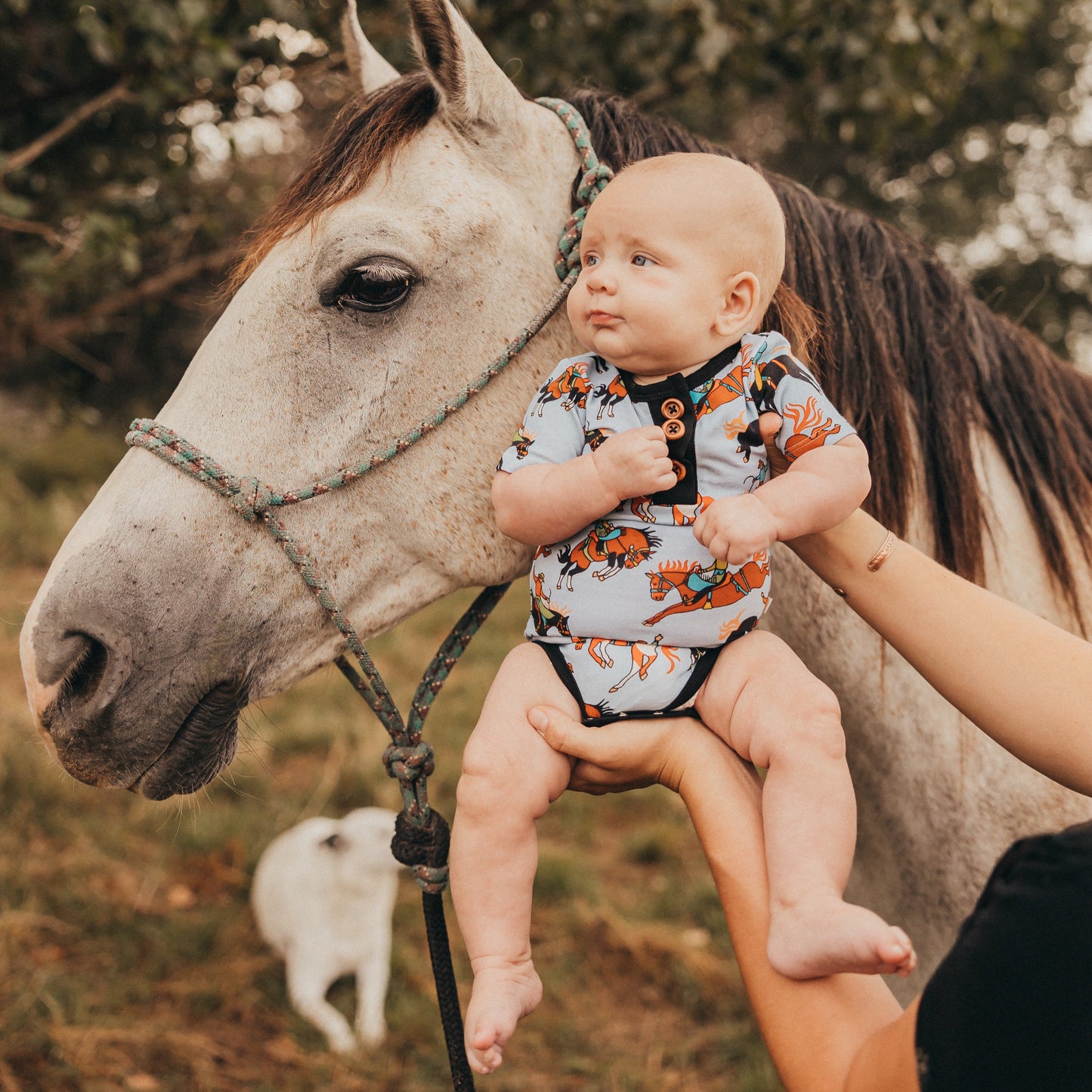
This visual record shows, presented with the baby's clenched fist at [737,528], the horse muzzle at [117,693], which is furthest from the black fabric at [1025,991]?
the horse muzzle at [117,693]

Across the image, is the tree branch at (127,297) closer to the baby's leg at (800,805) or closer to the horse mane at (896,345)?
the horse mane at (896,345)

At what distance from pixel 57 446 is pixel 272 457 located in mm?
9887

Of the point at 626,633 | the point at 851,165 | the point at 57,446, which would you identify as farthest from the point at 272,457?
the point at 851,165

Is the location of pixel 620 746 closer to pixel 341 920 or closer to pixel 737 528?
pixel 737 528

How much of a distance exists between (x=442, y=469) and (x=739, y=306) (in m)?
0.53

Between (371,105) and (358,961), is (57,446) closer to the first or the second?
(358,961)

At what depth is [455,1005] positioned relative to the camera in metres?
1.49

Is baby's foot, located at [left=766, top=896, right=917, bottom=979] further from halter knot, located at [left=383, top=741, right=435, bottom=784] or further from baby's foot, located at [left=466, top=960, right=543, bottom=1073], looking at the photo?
halter knot, located at [left=383, top=741, right=435, bottom=784]

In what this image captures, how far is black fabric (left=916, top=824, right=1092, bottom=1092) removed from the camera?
748 mm

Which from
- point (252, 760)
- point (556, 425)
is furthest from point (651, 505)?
point (252, 760)

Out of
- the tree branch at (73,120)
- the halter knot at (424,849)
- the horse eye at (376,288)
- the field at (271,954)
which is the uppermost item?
the tree branch at (73,120)

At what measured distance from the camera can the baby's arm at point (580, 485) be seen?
1110mm

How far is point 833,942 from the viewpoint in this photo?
929 millimetres

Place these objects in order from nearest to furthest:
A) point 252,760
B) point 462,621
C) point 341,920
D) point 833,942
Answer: point 833,942 → point 462,621 → point 341,920 → point 252,760
